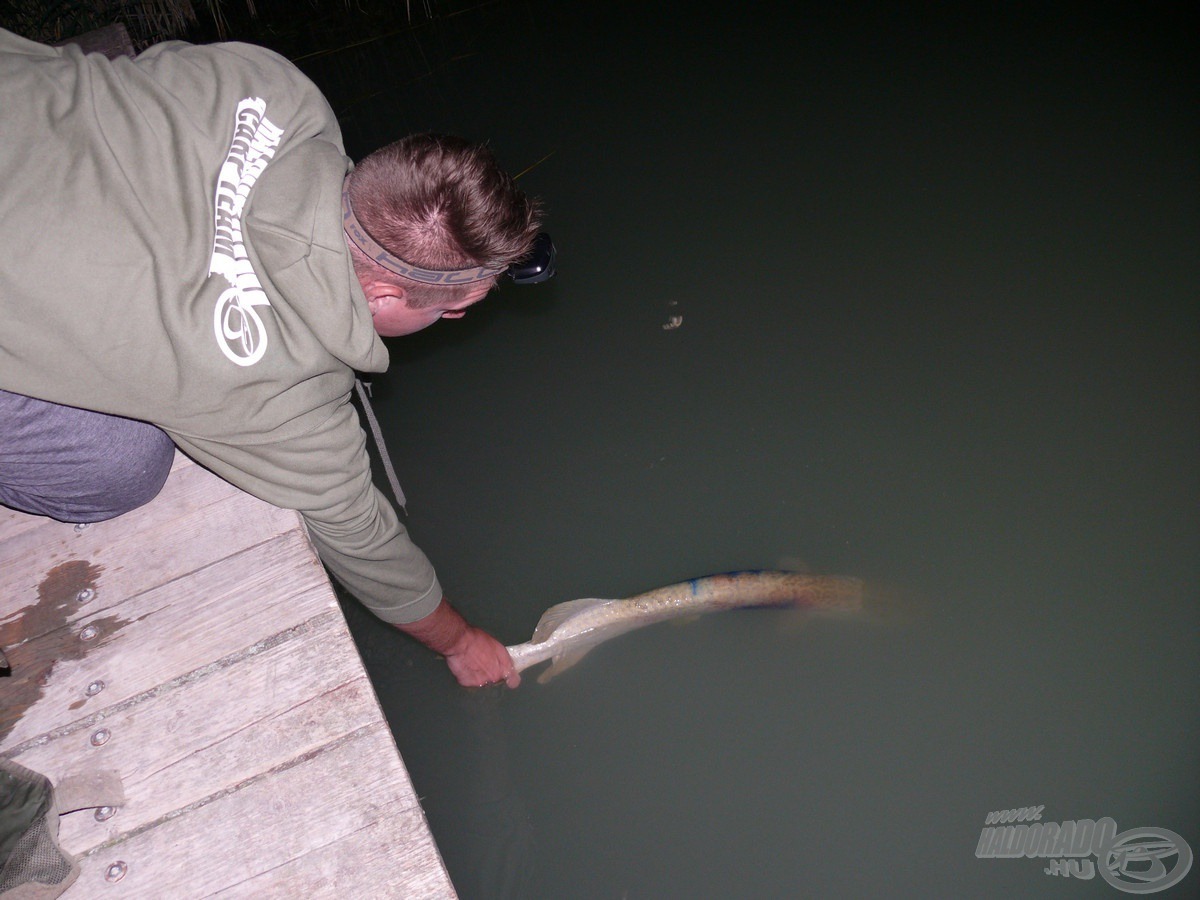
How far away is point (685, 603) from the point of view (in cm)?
266

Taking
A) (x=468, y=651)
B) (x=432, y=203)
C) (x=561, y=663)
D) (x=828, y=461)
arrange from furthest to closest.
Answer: (x=828, y=461) → (x=561, y=663) → (x=468, y=651) → (x=432, y=203)

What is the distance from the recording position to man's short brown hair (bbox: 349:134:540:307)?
1519 mm

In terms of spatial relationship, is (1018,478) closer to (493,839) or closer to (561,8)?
(493,839)

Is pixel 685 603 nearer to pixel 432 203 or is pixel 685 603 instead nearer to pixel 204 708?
pixel 204 708

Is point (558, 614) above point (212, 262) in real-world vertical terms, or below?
below

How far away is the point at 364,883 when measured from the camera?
4.57ft

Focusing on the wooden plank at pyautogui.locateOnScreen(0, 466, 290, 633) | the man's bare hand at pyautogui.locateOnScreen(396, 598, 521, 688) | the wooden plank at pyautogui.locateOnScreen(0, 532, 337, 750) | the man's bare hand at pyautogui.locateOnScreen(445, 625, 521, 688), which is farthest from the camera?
the man's bare hand at pyautogui.locateOnScreen(445, 625, 521, 688)

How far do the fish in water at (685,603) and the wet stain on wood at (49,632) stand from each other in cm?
127

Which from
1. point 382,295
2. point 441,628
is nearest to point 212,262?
point 382,295

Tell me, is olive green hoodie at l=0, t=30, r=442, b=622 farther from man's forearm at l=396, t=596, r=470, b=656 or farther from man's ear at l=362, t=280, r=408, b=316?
man's forearm at l=396, t=596, r=470, b=656

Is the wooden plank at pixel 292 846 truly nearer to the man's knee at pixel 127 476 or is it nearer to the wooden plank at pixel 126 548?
the wooden plank at pixel 126 548

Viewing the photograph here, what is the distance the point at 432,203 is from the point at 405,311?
0.29 m

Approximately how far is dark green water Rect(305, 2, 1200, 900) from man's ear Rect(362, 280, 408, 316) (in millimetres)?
1399
